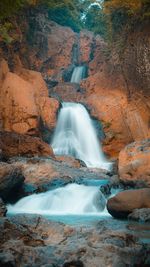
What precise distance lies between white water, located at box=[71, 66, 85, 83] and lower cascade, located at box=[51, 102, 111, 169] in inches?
394

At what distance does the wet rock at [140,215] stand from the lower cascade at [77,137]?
13739 mm

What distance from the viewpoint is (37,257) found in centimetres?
575

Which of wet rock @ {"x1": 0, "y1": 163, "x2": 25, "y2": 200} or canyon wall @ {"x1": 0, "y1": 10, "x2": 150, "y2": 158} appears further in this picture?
canyon wall @ {"x1": 0, "y1": 10, "x2": 150, "y2": 158}

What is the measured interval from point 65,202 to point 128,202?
315 centimetres

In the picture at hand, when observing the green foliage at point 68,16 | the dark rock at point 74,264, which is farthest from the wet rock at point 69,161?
the green foliage at point 68,16

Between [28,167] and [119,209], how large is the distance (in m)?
6.23

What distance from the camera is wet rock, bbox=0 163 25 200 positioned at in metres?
15.2

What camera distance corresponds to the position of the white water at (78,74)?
39750 millimetres

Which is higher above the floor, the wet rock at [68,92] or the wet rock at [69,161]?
the wet rock at [68,92]

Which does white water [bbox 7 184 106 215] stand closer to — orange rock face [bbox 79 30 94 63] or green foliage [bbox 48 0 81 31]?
orange rock face [bbox 79 30 94 63]

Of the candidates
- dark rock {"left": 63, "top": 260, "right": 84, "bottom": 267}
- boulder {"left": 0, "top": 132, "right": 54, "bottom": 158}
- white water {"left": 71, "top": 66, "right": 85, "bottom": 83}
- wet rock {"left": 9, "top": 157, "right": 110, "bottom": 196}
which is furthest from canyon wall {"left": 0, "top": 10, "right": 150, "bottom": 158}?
dark rock {"left": 63, "top": 260, "right": 84, "bottom": 267}

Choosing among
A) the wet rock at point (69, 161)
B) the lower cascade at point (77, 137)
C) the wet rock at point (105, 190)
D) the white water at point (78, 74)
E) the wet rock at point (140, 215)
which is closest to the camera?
the wet rock at point (140, 215)

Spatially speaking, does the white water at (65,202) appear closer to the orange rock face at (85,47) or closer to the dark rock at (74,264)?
the dark rock at (74,264)

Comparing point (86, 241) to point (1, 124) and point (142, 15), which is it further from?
point (142, 15)
